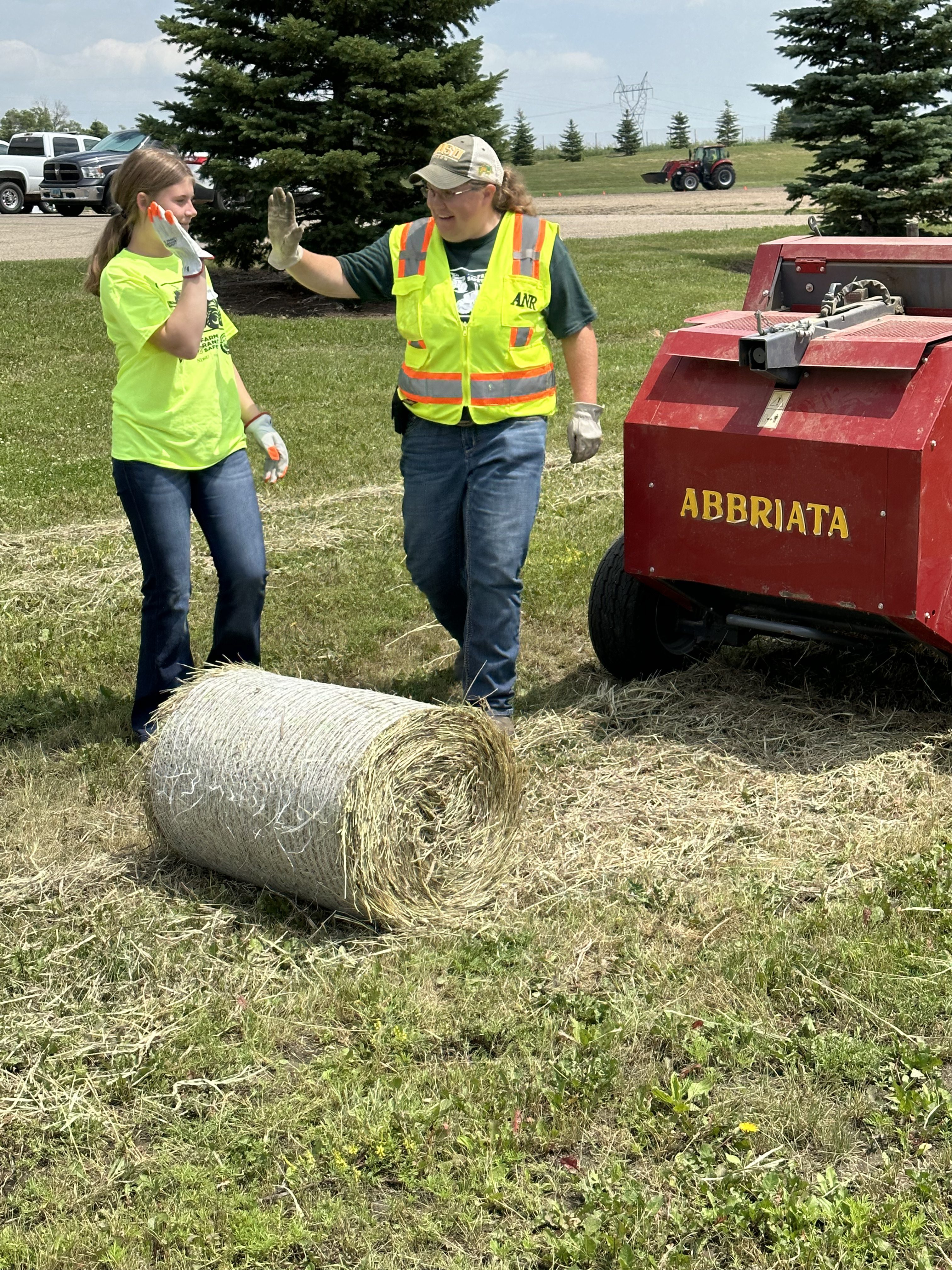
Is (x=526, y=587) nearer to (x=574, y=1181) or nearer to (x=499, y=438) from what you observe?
(x=499, y=438)

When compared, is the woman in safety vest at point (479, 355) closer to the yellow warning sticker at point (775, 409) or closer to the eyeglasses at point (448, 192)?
the eyeglasses at point (448, 192)

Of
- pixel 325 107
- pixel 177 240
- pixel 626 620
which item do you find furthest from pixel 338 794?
pixel 325 107

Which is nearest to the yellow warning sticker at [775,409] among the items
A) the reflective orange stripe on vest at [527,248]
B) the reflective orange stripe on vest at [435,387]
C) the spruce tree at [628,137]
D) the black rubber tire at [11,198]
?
the reflective orange stripe on vest at [527,248]

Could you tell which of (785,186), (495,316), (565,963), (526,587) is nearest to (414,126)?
(785,186)

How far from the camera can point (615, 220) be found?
31562 millimetres

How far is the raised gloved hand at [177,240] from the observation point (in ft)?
14.7

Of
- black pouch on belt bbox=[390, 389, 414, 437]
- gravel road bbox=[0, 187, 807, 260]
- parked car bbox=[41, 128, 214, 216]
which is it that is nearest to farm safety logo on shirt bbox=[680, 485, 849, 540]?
black pouch on belt bbox=[390, 389, 414, 437]

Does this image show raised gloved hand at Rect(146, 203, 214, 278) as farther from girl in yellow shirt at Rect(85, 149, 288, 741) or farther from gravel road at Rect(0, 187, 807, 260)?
gravel road at Rect(0, 187, 807, 260)

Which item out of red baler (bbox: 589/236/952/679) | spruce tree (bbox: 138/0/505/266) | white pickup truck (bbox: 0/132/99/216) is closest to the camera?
red baler (bbox: 589/236/952/679)

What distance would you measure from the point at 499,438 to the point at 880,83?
15.8 metres

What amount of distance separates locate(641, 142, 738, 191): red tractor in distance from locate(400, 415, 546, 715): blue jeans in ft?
139

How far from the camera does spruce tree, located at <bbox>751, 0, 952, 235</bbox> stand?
18359mm

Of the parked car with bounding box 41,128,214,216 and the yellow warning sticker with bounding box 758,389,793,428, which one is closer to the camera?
the yellow warning sticker with bounding box 758,389,793,428

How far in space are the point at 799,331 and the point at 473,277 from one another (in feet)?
3.59
